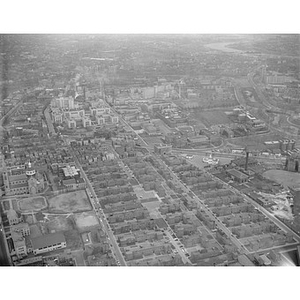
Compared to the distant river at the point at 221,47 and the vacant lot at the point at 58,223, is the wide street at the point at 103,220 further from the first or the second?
the distant river at the point at 221,47

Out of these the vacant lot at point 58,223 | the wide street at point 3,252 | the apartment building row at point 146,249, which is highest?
the vacant lot at point 58,223

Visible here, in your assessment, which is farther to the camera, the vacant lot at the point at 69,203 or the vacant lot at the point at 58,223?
the vacant lot at the point at 69,203

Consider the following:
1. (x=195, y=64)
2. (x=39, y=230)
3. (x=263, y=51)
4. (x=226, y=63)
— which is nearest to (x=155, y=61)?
(x=195, y=64)

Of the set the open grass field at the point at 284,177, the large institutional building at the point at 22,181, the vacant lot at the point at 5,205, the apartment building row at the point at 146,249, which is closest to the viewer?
the apartment building row at the point at 146,249

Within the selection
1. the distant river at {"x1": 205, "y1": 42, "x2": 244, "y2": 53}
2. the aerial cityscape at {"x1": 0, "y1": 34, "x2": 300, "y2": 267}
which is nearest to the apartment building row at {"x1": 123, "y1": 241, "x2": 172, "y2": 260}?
the aerial cityscape at {"x1": 0, "y1": 34, "x2": 300, "y2": 267}

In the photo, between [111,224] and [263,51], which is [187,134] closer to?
[263,51]

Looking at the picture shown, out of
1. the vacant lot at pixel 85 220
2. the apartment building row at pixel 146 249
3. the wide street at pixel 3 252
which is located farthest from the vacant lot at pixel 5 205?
the apartment building row at pixel 146 249
